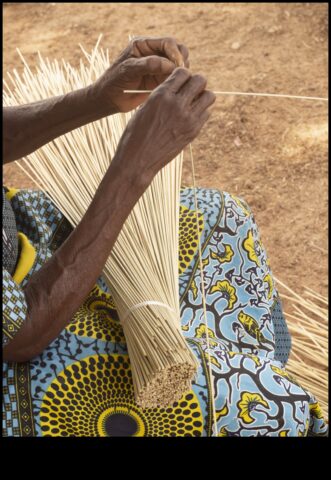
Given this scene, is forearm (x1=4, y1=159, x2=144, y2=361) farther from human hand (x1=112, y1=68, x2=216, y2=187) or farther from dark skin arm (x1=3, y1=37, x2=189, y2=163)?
dark skin arm (x1=3, y1=37, x2=189, y2=163)

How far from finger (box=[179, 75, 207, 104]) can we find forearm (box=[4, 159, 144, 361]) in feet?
0.55

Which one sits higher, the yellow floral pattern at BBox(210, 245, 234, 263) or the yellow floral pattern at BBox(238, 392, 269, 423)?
the yellow floral pattern at BBox(210, 245, 234, 263)

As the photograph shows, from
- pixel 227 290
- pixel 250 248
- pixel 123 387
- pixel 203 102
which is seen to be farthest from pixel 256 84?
pixel 123 387

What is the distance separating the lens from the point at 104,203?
1.23 meters

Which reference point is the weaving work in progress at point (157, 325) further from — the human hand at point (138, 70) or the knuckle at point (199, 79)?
the knuckle at point (199, 79)

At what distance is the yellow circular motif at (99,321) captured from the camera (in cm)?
137

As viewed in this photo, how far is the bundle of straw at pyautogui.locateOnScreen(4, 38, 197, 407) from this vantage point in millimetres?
1291

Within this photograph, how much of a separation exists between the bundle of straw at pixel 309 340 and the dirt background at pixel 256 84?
0.24 feet

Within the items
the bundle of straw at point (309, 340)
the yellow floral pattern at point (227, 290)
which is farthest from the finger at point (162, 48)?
the bundle of straw at point (309, 340)

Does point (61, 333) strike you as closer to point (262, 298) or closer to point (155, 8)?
point (262, 298)

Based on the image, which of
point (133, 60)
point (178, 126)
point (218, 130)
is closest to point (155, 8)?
point (218, 130)

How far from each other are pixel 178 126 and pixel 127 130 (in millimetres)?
88

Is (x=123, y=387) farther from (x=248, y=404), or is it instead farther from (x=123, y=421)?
(x=248, y=404)

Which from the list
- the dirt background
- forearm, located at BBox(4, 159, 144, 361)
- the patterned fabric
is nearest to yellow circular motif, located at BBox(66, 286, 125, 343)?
the patterned fabric
